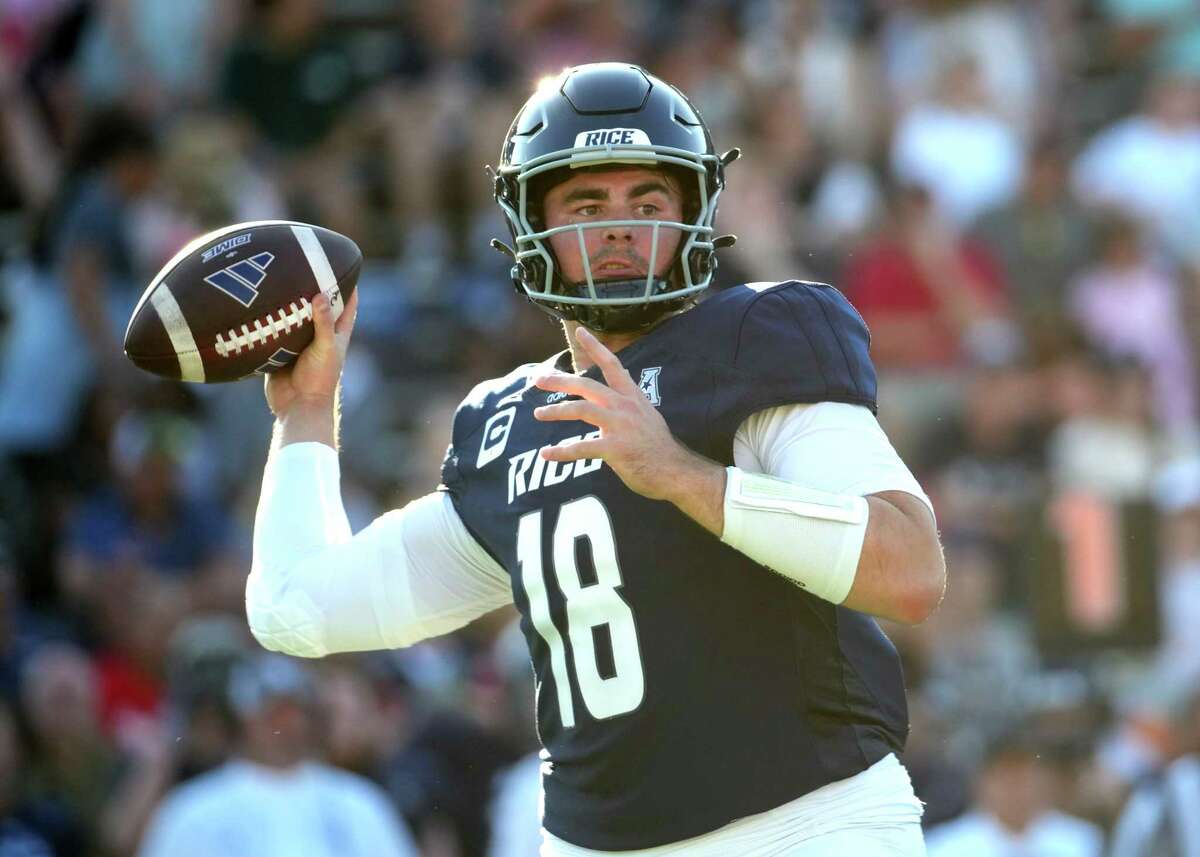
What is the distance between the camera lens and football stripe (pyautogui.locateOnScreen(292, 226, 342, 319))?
3.83 m

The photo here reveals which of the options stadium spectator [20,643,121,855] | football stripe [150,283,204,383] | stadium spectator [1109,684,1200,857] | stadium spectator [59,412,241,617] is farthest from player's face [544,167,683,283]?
stadium spectator [59,412,241,617]

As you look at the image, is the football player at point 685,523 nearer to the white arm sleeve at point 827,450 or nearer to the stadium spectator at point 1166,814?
the white arm sleeve at point 827,450

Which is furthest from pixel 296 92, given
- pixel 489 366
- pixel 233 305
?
pixel 233 305

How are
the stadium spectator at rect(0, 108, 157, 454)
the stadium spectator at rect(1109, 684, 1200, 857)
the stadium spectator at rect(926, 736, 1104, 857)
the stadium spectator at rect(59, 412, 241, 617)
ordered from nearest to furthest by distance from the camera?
1. the stadium spectator at rect(1109, 684, 1200, 857)
2. the stadium spectator at rect(926, 736, 1104, 857)
3. the stadium spectator at rect(59, 412, 241, 617)
4. the stadium spectator at rect(0, 108, 157, 454)

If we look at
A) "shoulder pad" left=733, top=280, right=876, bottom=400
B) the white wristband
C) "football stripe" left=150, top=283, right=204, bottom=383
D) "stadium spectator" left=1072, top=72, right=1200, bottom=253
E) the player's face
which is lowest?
"stadium spectator" left=1072, top=72, right=1200, bottom=253

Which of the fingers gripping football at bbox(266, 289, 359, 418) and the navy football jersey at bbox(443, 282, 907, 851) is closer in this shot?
the navy football jersey at bbox(443, 282, 907, 851)

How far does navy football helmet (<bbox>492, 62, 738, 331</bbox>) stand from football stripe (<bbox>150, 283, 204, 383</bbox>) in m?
0.60

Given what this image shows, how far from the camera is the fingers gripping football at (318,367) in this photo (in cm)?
384

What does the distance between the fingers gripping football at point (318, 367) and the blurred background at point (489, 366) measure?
3.07 metres

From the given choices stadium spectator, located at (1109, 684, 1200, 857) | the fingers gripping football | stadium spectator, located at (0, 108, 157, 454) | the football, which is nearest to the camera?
the football

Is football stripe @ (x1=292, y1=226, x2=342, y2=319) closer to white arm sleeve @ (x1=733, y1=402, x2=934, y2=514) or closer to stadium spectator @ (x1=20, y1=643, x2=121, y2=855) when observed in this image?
white arm sleeve @ (x1=733, y1=402, x2=934, y2=514)

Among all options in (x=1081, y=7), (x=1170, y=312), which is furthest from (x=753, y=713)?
(x=1081, y=7)

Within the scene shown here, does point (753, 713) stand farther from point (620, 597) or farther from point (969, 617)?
point (969, 617)

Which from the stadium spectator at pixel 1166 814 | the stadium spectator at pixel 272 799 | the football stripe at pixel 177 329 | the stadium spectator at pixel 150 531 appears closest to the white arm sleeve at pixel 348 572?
the football stripe at pixel 177 329
